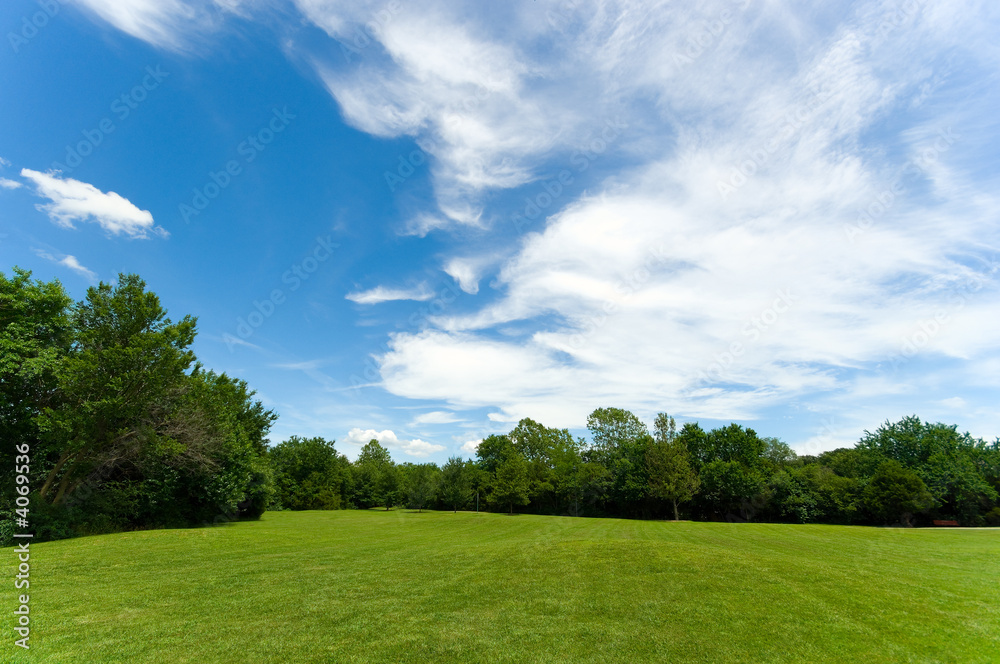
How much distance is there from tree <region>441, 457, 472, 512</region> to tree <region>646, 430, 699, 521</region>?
96.5ft

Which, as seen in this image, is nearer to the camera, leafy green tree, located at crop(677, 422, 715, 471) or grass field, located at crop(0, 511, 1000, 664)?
grass field, located at crop(0, 511, 1000, 664)

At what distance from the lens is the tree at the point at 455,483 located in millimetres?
69562

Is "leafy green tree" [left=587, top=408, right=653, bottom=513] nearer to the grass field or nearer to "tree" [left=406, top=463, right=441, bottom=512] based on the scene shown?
"tree" [left=406, top=463, right=441, bottom=512]

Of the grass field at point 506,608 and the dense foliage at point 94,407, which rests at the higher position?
the dense foliage at point 94,407

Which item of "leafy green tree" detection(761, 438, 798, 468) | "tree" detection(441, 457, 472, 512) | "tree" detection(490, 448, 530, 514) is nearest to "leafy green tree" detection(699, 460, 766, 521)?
"tree" detection(490, 448, 530, 514)

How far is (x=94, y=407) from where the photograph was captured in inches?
853

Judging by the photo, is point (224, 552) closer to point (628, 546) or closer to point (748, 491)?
point (628, 546)

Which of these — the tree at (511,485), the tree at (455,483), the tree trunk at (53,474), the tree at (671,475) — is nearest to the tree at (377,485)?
the tree at (455,483)

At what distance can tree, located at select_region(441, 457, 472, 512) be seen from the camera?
69.6m

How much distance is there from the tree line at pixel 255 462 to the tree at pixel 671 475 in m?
0.19

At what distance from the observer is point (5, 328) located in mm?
21250

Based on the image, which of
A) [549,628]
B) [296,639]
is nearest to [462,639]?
[549,628]

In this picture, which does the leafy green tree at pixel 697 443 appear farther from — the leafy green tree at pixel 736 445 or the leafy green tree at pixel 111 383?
the leafy green tree at pixel 111 383

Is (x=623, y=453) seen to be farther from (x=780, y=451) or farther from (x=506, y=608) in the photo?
(x=506, y=608)
